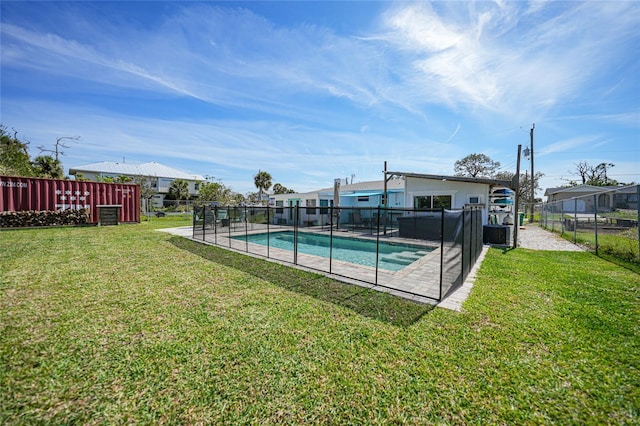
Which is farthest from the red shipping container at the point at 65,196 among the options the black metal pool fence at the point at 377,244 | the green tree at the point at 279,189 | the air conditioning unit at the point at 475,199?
the green tree at the point at 279,189

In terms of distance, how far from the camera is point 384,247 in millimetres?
9547

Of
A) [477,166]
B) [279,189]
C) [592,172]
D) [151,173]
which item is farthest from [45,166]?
[592,172]

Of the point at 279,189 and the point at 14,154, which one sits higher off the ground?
the point at 14,154

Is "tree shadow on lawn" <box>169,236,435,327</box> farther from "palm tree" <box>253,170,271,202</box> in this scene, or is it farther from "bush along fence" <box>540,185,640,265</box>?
"palm tree" <box>253,170,271,202</box>

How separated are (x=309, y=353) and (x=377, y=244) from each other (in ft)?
9.07

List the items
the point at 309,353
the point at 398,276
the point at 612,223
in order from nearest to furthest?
the point at 309,353 → the point at 398,276 → the point at 612,223

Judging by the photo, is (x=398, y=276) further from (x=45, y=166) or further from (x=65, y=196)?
(x=45, y=166)

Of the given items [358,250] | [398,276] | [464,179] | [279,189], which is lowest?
[358,250]

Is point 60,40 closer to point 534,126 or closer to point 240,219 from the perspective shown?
point 240,219

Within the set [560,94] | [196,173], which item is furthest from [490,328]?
[196,173]

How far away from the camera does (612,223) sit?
7.57 meters

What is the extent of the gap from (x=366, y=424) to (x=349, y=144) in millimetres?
17731

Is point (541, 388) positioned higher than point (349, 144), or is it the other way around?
point (349, 144)

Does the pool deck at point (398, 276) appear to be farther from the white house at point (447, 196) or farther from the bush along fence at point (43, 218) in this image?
the bush along fence at point (43, 218)
